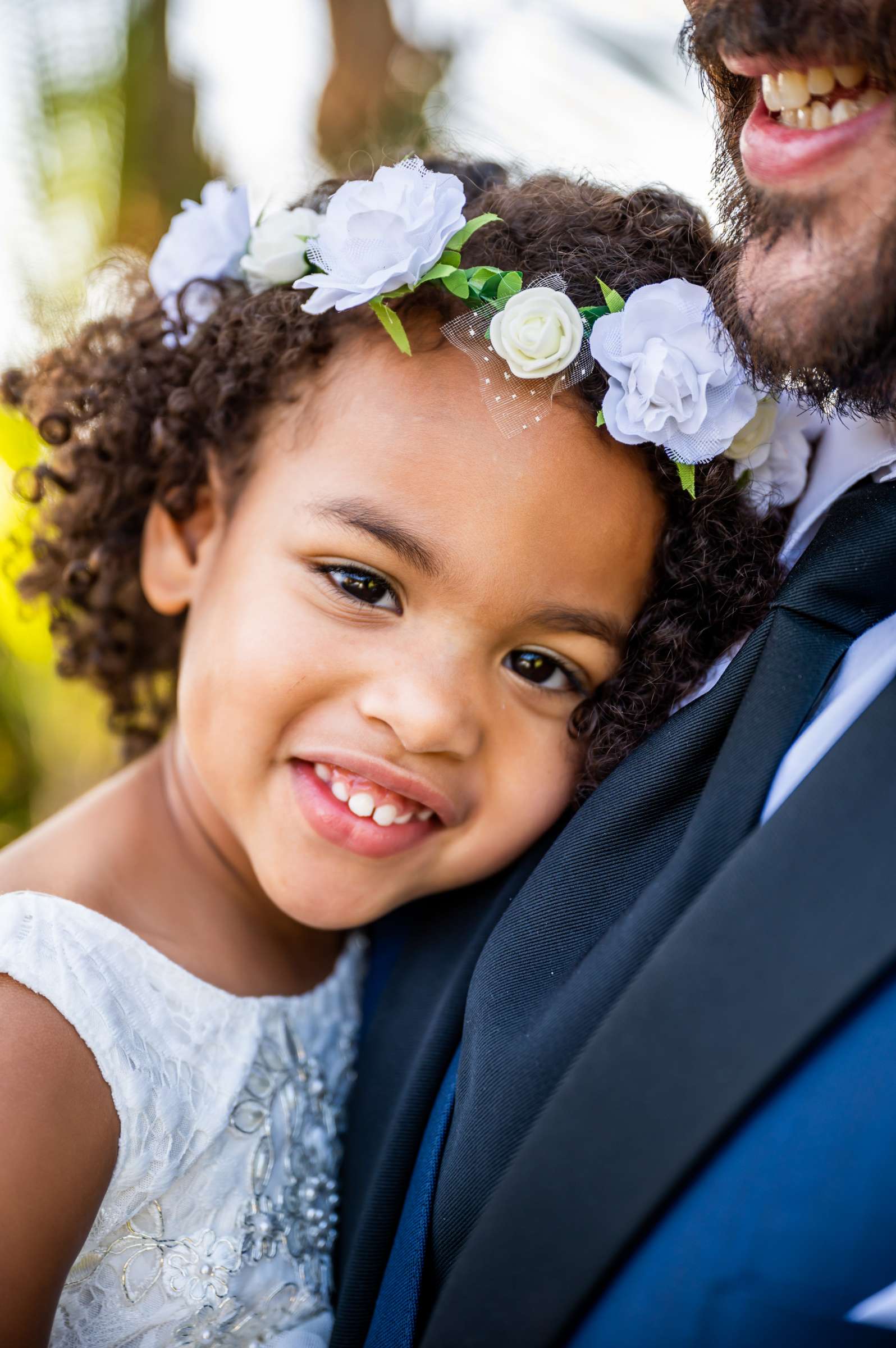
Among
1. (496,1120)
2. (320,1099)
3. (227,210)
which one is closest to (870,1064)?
(496,1120)

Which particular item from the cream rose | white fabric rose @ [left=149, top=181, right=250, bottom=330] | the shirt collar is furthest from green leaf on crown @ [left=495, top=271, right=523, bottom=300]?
white fabric rose @ [left=149, top=181, right=250, bottom=330]

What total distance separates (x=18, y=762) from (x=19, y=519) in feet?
3.44

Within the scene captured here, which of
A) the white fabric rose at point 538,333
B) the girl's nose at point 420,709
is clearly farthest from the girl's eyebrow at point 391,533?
the white fabric rose at point 538,333

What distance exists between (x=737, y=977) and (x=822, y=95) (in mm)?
1112

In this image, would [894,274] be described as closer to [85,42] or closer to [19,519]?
[19,519]

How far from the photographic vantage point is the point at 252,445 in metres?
1.93

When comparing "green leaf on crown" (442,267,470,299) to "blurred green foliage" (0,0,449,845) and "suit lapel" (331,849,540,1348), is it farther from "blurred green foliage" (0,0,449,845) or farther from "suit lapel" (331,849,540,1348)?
"blurred green foliage" (0,0,449,845)

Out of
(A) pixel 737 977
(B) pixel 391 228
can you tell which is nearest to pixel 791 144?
(B) pixel 391 228

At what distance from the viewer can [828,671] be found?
1.36 meters

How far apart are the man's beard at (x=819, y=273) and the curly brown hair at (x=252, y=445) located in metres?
0.25

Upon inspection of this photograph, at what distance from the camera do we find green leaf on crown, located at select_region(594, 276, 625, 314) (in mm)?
1612

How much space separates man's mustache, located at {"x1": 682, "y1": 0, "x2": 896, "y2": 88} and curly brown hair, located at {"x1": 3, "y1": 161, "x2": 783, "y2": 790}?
33 cm

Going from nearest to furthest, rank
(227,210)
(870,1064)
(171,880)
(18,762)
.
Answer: (870,1064) → (171,880) → (227,210) → (18,762)

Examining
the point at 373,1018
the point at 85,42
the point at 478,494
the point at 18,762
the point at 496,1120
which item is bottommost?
the point at 18,762
